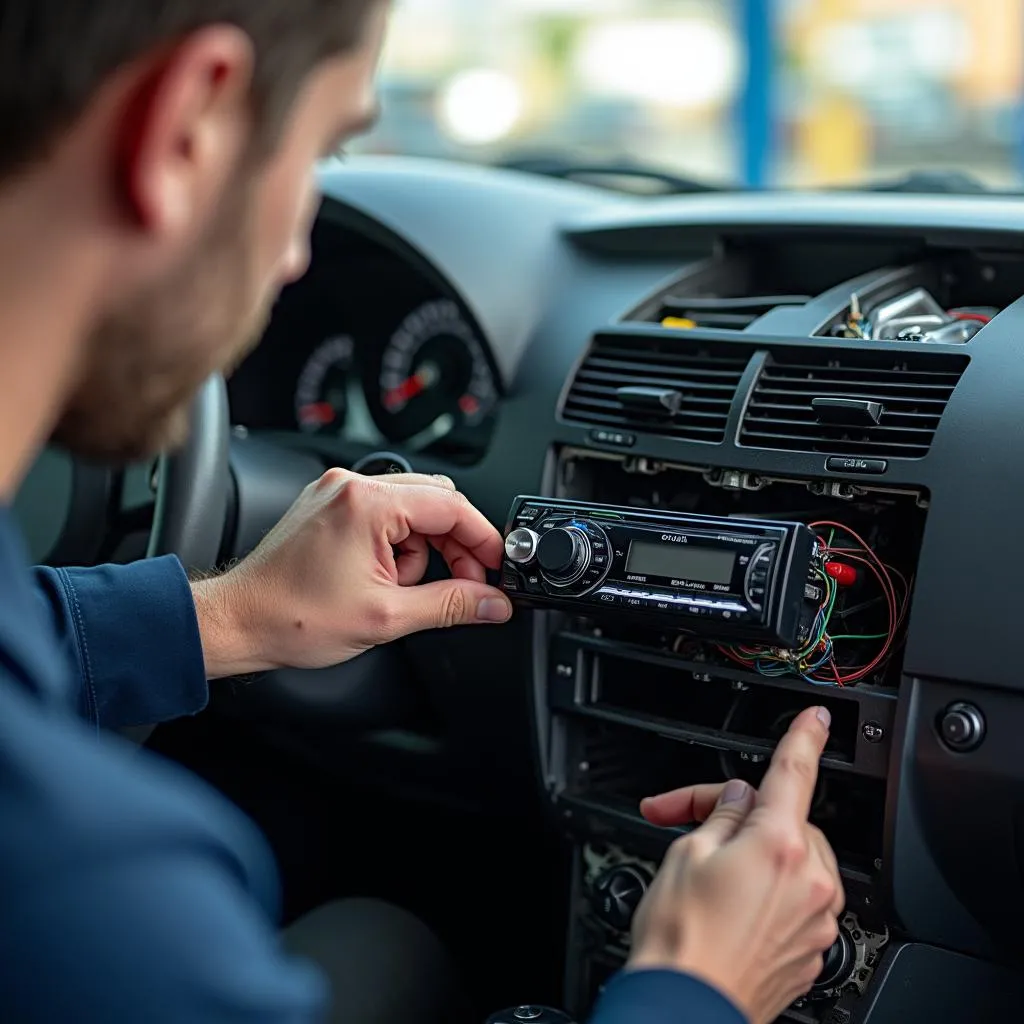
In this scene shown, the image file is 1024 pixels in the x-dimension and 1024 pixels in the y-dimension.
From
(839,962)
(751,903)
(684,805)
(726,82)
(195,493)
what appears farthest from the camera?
(726,82)

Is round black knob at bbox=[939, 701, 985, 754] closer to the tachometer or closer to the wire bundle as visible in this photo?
the wire bundle

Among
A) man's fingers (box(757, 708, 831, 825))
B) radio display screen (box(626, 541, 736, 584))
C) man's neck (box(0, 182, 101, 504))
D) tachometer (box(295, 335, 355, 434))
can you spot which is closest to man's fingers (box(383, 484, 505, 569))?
Answer: radio display screen (box(626, 541, 736, 584))

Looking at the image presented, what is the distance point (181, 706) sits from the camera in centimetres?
153

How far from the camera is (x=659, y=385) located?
1.76 meters

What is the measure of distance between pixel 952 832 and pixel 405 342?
1118 mm

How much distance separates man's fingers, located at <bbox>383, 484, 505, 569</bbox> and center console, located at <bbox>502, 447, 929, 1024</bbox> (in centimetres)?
4

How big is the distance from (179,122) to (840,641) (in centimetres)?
94

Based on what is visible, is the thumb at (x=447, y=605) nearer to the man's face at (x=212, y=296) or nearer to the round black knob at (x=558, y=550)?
the round black knob at (x=558, y=550)

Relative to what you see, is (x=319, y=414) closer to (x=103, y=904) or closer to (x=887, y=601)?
(x=887, y=601)

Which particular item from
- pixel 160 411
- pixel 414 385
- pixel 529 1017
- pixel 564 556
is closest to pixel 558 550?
pixel 564 556

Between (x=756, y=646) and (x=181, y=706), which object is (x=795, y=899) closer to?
(x=756, y=646)

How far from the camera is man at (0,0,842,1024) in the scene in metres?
0.78

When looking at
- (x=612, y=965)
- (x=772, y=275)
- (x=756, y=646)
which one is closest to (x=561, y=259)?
(x=772, y=275)

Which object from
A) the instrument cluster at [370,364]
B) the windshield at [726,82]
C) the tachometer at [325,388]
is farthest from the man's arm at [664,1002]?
the windshield at [726,82]
